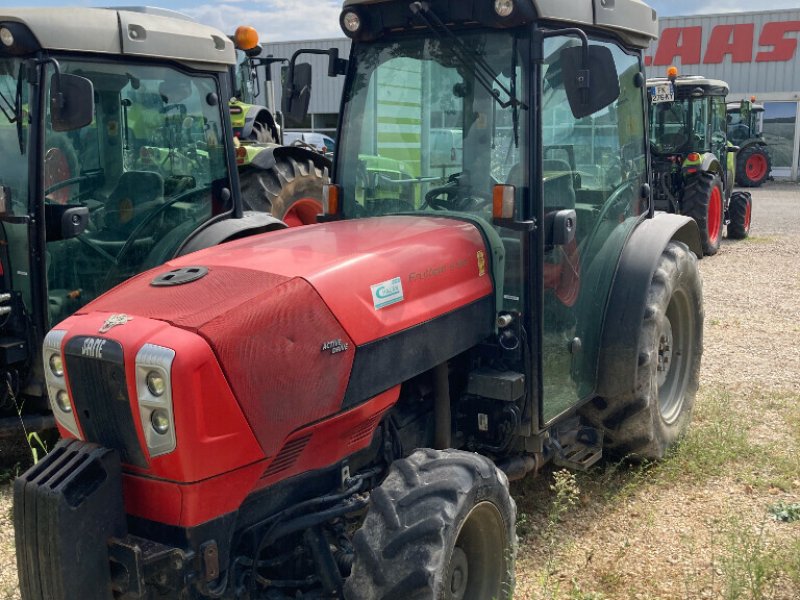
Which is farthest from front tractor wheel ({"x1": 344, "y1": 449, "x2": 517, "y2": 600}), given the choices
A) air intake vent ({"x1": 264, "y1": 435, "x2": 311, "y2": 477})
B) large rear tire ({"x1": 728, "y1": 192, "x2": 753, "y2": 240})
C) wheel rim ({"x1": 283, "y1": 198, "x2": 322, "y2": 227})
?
large rear tire ({"x1": 728, "y1": 192, "x2": 753, "y2": 240})

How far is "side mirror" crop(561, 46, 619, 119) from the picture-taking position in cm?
318

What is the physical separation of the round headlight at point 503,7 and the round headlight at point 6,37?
2.56 m

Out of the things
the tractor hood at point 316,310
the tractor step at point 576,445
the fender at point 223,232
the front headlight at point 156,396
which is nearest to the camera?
the front headlight at point 156,396

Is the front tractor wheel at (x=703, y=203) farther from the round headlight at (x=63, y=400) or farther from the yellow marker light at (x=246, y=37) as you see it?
the round headlight at (x=63, y=400)

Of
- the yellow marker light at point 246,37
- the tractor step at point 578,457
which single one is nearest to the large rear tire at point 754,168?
the yellow marker light at point 246,37

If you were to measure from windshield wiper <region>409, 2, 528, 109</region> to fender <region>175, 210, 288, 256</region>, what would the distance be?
216cm

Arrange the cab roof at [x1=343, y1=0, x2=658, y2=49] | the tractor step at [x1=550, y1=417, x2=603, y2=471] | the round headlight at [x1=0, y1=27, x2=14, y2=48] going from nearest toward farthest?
1. the cab roof at [x1=343, y1=0, x2=658, y2=49]
2. the tractor step at [x1=550, y1=417, x2=603, y2=471]
3. the round headlight at [x1=0, y1=27, x2=14, y2=48]

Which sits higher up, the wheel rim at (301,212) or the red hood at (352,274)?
the red hood at (352,274)

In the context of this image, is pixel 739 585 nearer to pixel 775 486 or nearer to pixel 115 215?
pixel 775 486

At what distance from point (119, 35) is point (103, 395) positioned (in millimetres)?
2899

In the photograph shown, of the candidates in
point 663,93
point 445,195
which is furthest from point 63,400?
point 663,93

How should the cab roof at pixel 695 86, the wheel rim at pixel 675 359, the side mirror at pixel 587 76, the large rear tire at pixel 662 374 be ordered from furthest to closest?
1. the cab roof at pixel 695 86
2. the wheel rim at pixel 675 359
3. the large rear tire at pixel 662 374
4. the side mirror at pixel 587 76

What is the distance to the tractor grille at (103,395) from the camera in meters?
2.45

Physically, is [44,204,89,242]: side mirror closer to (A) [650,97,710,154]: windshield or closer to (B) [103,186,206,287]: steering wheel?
(B) [103,186,206,287]: steering wheel
